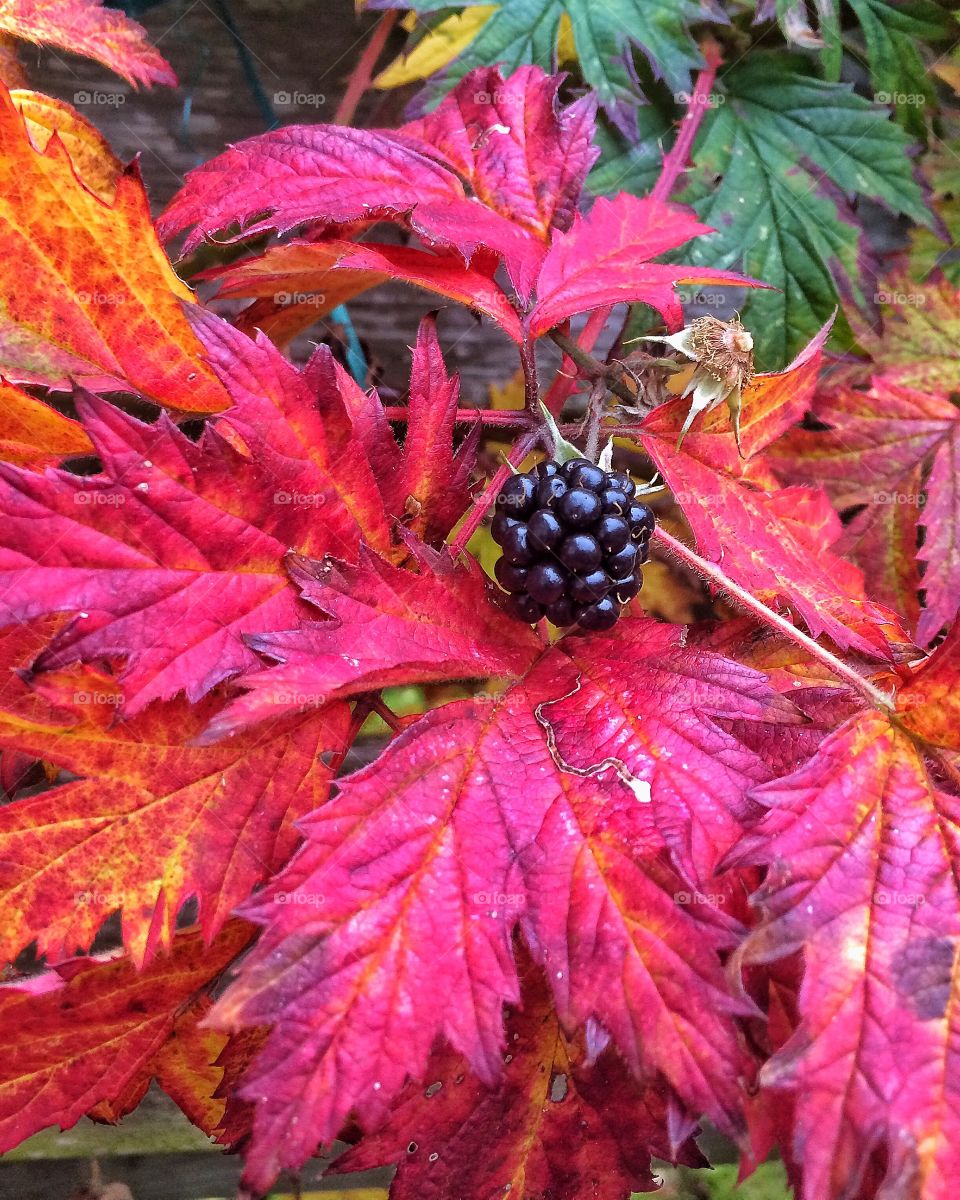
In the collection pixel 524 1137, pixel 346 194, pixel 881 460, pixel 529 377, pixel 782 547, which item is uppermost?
pixel 346 194

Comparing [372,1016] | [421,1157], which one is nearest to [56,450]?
[372,1016]

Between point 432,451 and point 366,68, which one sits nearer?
point 432,451

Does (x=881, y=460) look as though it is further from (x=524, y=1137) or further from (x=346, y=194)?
(x=524, y=1137)

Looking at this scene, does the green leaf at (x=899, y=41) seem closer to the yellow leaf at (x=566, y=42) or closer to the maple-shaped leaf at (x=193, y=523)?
the yellow leaf at (x=566, y=42)

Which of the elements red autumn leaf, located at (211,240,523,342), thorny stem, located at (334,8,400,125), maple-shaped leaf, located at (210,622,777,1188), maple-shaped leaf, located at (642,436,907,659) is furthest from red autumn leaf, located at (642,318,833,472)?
thorny stem, located at (334,8,400,125)

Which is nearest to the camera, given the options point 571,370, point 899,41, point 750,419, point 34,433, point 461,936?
point 461,936

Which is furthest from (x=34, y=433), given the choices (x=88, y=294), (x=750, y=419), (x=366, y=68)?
(x=366, y=68)
